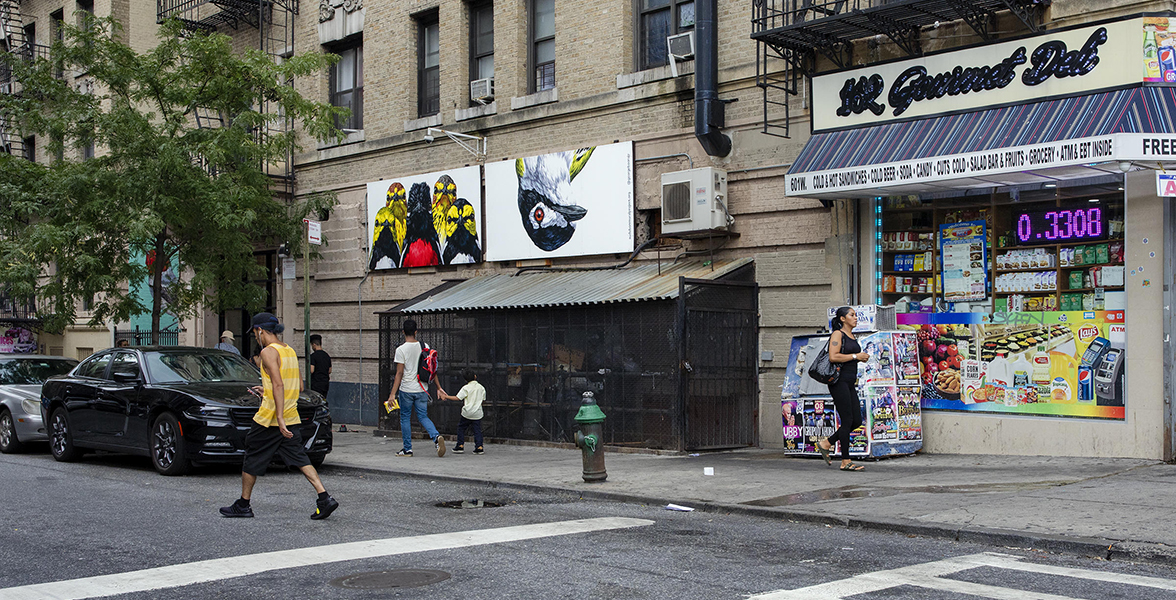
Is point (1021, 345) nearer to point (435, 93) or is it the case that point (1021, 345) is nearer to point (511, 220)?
point (511, 220)

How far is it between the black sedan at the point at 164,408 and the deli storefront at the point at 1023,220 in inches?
274

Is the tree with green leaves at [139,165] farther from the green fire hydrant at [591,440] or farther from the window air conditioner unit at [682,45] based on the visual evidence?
the green fire hydrant at [591,440]

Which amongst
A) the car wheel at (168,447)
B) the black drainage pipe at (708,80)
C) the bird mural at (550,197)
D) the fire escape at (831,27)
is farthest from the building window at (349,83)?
the car wheel at (168,447)

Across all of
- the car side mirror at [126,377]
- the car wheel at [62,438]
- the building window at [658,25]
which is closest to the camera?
the car side mirror at [126,377]

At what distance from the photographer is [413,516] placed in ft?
30.7

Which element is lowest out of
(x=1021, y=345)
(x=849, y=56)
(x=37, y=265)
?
(x=1021, y=345)

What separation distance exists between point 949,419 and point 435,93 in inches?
424

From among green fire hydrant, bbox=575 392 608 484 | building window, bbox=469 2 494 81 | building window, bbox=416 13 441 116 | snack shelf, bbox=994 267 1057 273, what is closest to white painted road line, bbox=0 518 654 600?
green fire hydrant, bbox=575 392 608 484

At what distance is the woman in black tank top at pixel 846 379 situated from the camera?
446 inches

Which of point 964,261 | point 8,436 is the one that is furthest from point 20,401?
point 964,261

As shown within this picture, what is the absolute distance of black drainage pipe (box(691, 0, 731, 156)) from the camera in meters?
14.6

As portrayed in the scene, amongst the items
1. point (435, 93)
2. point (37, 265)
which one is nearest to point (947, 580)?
point (435, 93)

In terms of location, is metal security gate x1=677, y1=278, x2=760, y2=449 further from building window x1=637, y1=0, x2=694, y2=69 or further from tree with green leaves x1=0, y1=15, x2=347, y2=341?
tree with green leaves x1=0, y1=15, x2=347, y2=341

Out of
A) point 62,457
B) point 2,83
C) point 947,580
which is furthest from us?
point 2,83
